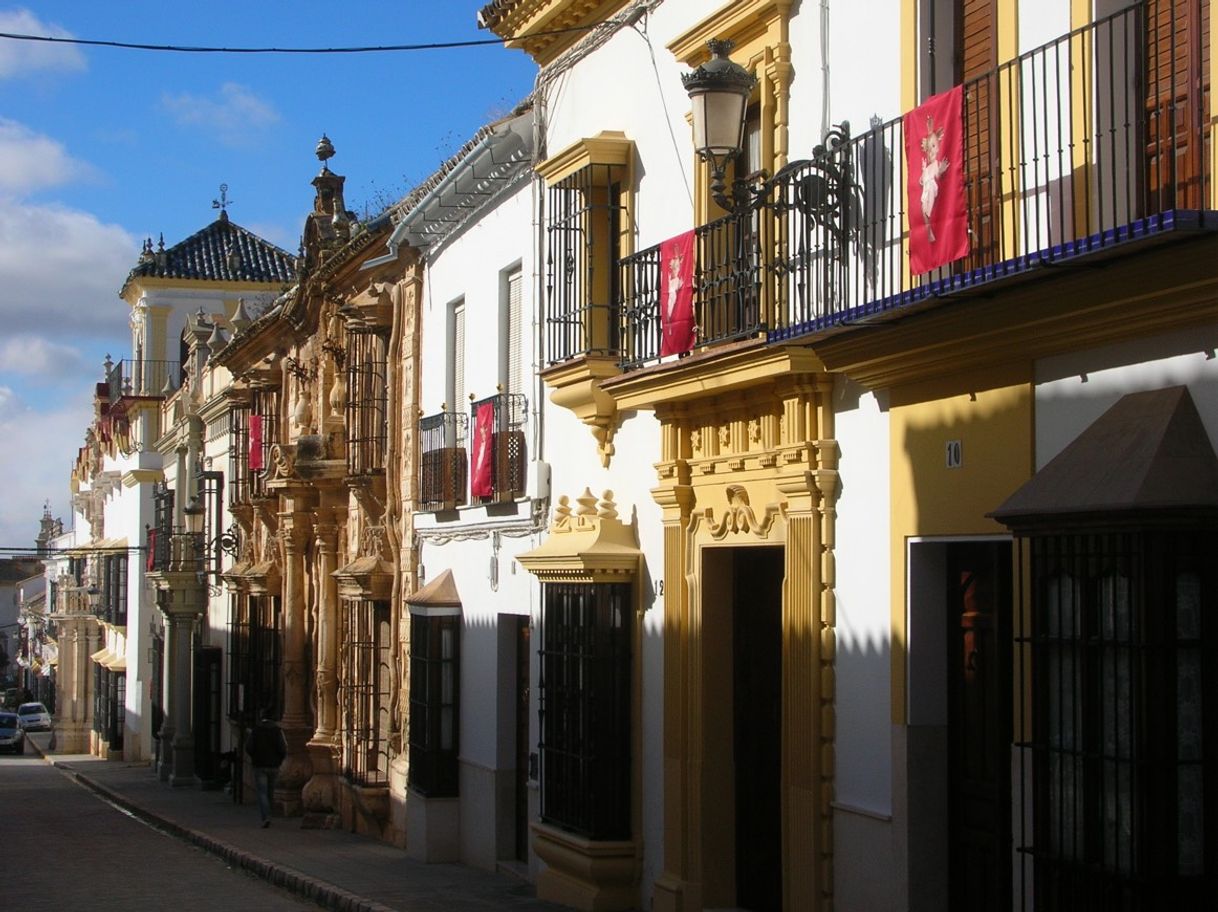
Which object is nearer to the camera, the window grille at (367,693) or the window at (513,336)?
the window at (513,336)

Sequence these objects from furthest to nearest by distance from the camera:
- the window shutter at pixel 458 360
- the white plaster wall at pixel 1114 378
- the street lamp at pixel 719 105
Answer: the window shutter at pixel 458 360 < the street lamp at pixel 719 105 < the white plaster wall at pixel 1114 378

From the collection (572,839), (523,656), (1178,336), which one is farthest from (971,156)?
(523,656)

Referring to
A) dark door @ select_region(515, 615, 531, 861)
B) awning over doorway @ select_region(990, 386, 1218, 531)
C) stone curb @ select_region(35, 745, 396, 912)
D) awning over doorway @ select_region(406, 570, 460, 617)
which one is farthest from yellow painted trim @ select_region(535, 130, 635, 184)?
awning over doorway @ select_region(990, 386, 1218, 531)

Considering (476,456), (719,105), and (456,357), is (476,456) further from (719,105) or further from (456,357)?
(719,105)

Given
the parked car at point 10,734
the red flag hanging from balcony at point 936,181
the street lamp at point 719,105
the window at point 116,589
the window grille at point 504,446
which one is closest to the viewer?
the red flag hanging from balcony at point 936,181

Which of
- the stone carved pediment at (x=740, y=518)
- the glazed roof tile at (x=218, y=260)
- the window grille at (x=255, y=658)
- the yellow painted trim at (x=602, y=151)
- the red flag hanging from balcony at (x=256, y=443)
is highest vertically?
the glazed roof tile at (x=218, y=260)

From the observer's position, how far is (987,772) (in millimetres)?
9367

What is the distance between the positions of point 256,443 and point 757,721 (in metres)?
18.4

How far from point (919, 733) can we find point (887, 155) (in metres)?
3.05

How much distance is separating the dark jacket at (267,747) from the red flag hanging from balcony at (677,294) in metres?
13.5

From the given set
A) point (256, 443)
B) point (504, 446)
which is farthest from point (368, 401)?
point (256, 443)

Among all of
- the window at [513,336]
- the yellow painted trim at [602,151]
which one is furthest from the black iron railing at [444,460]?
the yellow painted trim at [602,151]

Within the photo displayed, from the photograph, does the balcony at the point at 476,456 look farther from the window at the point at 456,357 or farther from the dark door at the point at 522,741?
the dark door at the point at 522,741

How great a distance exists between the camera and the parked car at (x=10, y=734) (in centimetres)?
5288
